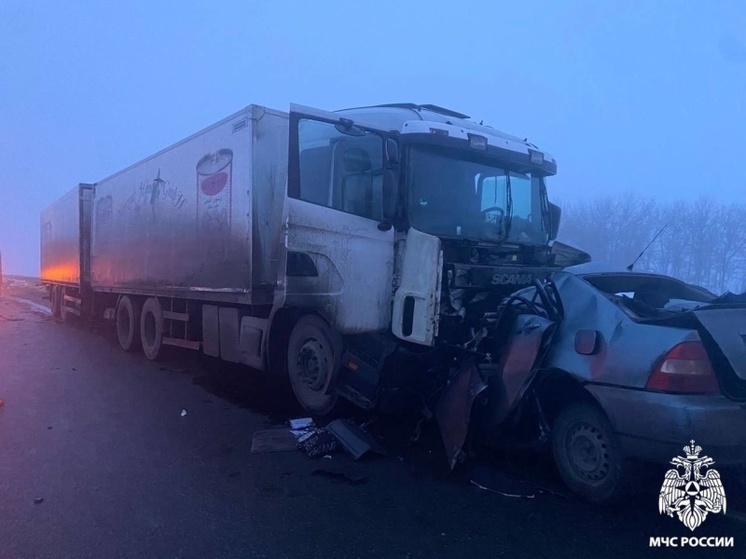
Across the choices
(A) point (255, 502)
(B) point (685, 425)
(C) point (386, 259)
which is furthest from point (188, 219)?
(B) point (685, 425)

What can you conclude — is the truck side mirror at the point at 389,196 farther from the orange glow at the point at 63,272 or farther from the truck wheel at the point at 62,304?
the truck wheel at the point at 62,304

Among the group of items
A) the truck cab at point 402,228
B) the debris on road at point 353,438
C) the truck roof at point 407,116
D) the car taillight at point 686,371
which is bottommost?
the debris on road at point 353,438

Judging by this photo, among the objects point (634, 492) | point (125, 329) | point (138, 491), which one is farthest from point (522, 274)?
point (125, 329)

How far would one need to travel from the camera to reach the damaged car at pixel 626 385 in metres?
3.69

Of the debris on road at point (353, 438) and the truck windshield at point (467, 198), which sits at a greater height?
the truck windshield at point (467, 198)

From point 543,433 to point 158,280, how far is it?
741 centimetres

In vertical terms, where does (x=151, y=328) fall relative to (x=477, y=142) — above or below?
below

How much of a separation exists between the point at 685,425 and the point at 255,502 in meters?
2.98

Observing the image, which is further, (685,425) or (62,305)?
(62,305)

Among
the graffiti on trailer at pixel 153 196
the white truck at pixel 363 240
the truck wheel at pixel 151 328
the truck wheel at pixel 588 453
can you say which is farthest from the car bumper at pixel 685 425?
the truck wheel at pixel 151 328

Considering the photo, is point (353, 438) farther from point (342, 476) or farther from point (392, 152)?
point (392, 152)

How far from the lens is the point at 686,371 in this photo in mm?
3744

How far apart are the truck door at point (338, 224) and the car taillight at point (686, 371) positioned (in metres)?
2.64

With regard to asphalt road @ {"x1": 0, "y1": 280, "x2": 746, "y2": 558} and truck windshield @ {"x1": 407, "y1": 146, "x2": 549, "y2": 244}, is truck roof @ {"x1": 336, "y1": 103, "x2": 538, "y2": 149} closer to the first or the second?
truck windshield @ {"x1": 407, "y1": 146, "x2": 549, "y2": 244}
